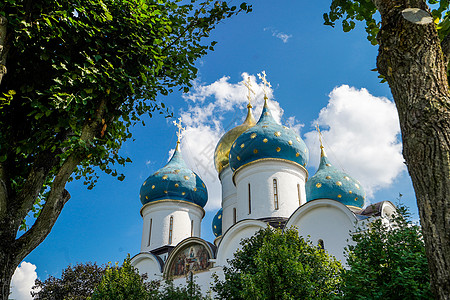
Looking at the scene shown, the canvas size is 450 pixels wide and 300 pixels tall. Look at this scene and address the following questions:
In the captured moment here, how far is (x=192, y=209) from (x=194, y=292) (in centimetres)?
797

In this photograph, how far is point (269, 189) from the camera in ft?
54.7

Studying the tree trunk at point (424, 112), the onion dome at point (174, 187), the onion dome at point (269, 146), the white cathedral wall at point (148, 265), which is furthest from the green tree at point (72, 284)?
the tree trunk at point (424, 112)

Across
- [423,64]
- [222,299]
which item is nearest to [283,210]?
[222,299]

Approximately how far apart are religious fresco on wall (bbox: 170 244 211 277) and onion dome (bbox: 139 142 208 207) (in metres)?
4.46

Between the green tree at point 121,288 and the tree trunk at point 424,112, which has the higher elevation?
the green tree at point 121,288

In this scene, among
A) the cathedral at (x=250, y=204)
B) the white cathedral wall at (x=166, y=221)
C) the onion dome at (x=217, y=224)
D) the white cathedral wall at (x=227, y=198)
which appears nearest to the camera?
the cathedral at (x=250, y=204)

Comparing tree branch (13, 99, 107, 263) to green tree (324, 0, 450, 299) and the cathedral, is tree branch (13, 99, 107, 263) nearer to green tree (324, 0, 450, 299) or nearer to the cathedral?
green tree (324, 0, 450, 299)

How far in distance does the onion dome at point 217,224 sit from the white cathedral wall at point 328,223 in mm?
9139

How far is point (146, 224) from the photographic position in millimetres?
21375

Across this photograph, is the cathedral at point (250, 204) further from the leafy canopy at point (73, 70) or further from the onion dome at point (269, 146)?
the leafy canopy at point (73, 70)

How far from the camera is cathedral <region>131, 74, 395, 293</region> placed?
13.8 meters

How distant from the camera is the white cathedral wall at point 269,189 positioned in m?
16.5

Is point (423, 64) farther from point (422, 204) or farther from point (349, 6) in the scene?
point (349, 6)

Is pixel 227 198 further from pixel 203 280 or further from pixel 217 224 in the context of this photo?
pixel 203 280
